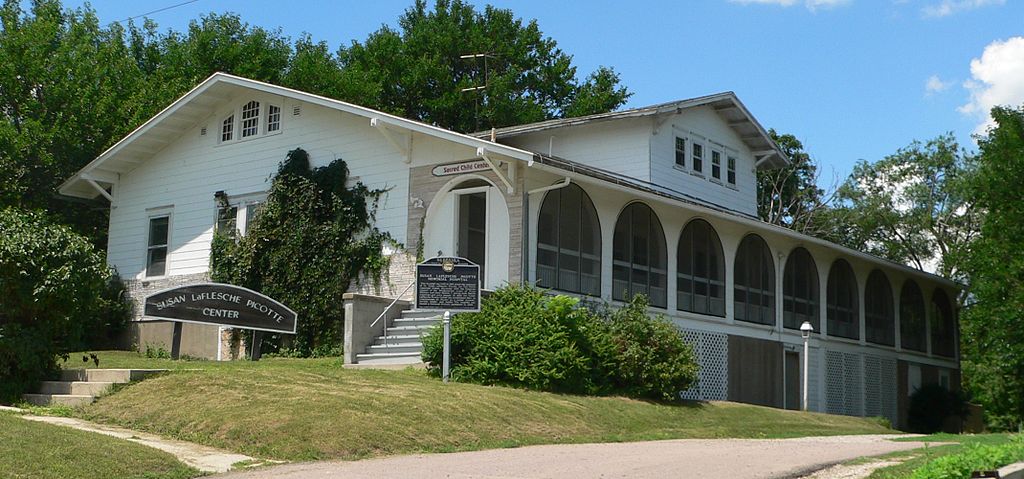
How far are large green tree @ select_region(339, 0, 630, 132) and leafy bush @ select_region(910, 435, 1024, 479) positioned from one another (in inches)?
1358

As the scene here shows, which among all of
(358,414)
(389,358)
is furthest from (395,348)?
(358,414)

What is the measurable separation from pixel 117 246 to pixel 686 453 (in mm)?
21520

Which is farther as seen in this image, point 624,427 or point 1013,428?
point 1013,428

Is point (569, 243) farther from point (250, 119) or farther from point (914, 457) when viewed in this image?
point (914, 457)

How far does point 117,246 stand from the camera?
3139 cm

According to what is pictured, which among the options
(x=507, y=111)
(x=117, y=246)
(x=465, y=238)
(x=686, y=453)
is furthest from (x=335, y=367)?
(x=507, y=111)

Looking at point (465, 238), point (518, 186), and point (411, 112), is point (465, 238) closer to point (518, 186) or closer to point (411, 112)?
point (518, 186)

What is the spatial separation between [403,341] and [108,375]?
22.5 ft

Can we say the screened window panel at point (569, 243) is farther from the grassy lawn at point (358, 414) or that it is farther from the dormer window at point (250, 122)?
the dormer window at point (250, 122)

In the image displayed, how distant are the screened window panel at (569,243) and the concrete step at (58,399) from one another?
9.90 metres

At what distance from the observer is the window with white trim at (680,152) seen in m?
30.1

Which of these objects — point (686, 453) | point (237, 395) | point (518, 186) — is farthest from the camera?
point (518, 186)

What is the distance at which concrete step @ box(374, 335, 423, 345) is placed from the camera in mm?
22891

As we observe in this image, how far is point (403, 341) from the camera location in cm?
2308
